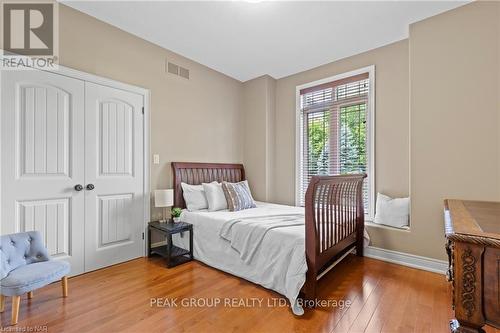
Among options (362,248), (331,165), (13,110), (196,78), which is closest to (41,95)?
(13,110)

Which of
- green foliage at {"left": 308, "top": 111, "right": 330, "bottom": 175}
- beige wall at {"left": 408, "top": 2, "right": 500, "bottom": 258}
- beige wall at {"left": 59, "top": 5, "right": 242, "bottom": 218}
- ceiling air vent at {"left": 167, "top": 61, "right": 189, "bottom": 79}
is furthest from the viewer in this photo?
green foliage at {"left": 308, "top": 111, "right": 330, "bottom": 175}

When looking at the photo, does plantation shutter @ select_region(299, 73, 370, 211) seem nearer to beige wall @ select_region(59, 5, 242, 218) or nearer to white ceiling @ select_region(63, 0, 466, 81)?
white ceiling @ select_region(63, 0, 466, 81)

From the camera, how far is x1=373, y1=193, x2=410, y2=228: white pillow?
282cm

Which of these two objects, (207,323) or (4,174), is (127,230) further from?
(207,323)

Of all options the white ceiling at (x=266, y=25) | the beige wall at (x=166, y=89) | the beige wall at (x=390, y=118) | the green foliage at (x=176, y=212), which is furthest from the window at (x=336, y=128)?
the green foliage at (x=176, y=212)

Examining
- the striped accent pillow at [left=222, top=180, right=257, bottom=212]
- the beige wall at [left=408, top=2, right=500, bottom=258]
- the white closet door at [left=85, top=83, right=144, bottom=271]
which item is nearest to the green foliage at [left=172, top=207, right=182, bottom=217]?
the white closet door at [left=85, top=83, right=144, bottom=271]

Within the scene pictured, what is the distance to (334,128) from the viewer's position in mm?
3641

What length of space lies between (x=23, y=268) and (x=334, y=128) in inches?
149

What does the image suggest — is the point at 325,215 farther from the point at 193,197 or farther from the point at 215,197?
the point at 193,197

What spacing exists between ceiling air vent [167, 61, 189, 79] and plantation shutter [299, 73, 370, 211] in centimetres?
190

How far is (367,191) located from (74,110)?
3.65 meters

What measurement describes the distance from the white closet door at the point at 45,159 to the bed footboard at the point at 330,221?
2.32 meters

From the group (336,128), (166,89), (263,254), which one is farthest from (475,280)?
(166,89)

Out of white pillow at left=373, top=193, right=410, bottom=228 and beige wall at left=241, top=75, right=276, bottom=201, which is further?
beige wall at left=241, top=75, right=276, bottom=201
